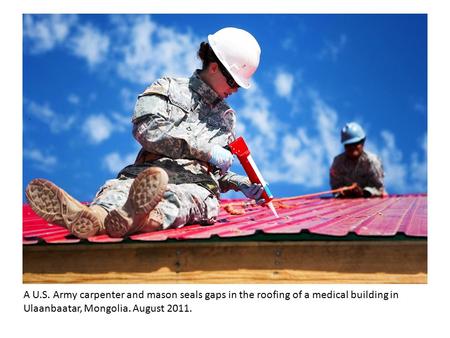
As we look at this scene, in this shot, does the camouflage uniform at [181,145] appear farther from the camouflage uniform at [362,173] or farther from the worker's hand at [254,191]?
the camouflage uniform at [362,173]

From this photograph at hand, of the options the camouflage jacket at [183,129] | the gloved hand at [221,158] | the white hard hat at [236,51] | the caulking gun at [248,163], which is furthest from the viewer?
the white hard hat at [236,51]

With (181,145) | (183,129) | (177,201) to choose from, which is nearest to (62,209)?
(177,201)

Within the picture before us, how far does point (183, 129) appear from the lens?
3760mm

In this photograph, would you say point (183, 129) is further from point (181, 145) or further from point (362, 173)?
point (362, 173)

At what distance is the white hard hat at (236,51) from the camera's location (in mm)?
3906

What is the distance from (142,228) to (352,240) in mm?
1138

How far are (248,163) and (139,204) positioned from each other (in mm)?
1081

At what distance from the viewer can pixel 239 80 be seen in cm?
395

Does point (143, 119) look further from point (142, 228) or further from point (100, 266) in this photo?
point (100, 266)

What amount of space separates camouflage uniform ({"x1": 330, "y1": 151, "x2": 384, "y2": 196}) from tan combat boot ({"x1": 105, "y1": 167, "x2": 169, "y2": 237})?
20.1 feet

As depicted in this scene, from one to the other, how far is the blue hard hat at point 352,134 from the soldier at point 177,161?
5116 mm

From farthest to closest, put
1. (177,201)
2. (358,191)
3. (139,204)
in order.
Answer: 1. (358,191)
2. (177,201)
3. (139,204)

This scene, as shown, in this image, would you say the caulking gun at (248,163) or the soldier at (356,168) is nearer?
the caulking gun at (248,163)

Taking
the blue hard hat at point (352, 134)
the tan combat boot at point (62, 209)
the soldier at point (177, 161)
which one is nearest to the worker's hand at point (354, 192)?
the blue hard hat at point (352, 134)
